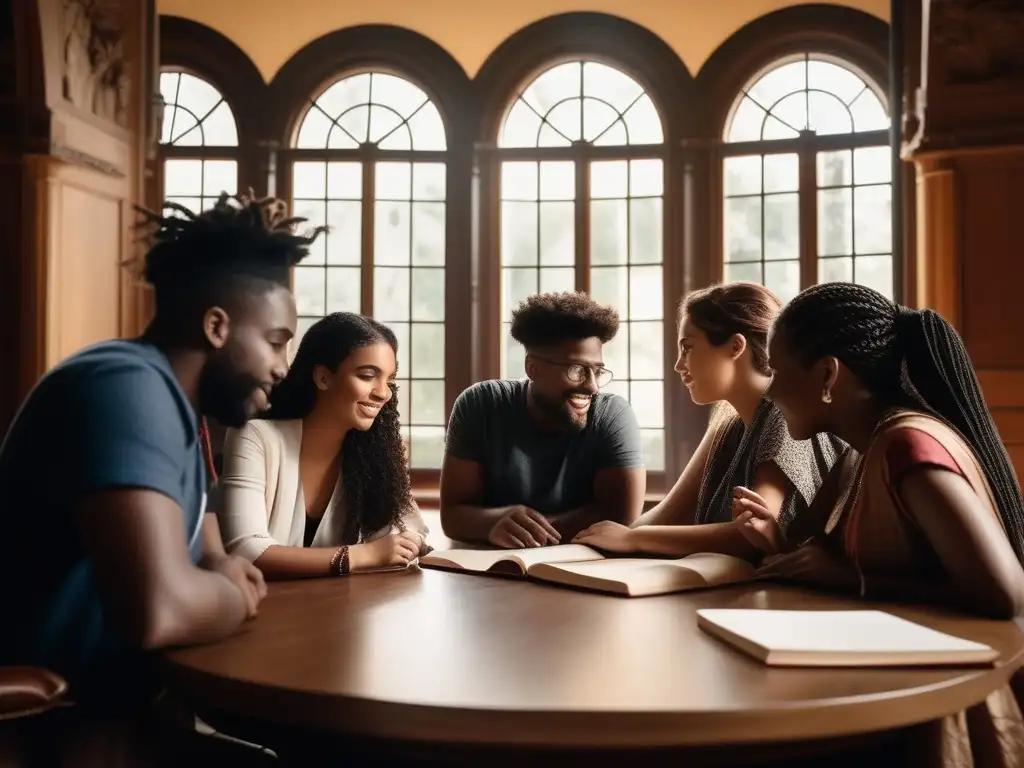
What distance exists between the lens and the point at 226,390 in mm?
1639

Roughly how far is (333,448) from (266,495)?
23 cm

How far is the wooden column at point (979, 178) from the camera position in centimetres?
533

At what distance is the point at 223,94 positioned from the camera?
287 inches

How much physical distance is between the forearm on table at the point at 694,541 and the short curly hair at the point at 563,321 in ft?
2.95

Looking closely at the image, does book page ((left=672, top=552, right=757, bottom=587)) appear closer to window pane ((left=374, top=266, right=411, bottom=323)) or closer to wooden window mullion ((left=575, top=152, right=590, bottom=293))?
wooden window mullion ((left=575, top=152, right=590, bottom=293))

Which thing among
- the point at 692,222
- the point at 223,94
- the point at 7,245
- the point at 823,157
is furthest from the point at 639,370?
the point at 7,245

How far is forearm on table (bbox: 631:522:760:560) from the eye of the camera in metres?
2.16

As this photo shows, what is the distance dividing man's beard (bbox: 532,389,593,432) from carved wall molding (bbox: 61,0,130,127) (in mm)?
3747

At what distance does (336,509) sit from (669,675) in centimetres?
131

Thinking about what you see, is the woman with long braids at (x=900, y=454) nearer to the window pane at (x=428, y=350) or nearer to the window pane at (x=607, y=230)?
the window pane at (x=607, y=230)

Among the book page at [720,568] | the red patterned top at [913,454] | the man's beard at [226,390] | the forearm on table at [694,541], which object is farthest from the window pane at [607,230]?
the man's beard at [226,390]

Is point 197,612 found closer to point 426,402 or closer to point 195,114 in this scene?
point 426,402

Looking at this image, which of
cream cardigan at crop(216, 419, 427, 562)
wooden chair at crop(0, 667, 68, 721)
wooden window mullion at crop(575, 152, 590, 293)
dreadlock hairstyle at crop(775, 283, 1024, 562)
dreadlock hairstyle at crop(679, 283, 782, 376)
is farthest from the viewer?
wooden window mullion at crop(575, 152, 590, 293)

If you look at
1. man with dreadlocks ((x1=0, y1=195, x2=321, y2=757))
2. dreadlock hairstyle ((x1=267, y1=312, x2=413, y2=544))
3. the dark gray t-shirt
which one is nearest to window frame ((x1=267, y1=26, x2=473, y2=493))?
the dark gray t-shirt
